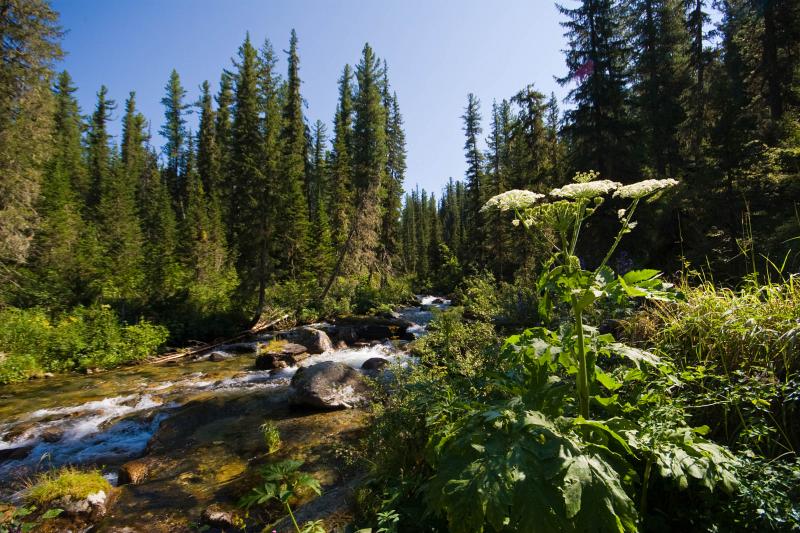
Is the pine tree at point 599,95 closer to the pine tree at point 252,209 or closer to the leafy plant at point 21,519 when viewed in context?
the pine tree at point 252,209

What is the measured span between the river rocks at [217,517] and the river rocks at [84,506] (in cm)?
145

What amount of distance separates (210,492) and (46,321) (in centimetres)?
1455

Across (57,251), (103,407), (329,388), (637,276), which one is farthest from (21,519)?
(57,251)

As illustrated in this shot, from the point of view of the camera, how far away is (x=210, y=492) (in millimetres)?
5426

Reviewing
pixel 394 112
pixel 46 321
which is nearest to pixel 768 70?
pixel 46 321

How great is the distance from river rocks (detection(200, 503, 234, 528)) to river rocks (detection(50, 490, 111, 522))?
1448mm

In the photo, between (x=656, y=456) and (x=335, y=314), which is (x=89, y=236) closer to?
(x=335, y=314)

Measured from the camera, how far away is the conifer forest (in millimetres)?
2139

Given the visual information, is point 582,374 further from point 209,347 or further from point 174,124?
point 174,124

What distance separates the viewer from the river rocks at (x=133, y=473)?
5980 mm

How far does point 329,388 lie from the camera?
336 inches

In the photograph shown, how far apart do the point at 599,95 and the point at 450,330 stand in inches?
690

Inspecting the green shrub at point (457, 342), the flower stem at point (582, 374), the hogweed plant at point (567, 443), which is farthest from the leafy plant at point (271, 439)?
the flower stem at point (582, 374)

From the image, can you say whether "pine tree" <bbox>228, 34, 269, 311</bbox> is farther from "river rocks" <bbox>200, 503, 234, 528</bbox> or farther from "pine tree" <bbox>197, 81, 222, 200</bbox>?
"pine tree" <bbox>197, 81, 222, 200</bbox>
